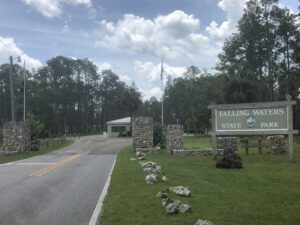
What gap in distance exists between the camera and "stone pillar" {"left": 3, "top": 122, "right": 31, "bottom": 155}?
35.7m

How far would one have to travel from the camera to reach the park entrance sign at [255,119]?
21.7m

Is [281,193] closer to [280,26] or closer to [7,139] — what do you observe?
[7,139]

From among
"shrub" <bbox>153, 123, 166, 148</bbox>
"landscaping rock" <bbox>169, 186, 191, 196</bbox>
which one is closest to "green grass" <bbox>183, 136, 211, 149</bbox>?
"shrub" <bbox>153, 123, 166, 148</bbox>

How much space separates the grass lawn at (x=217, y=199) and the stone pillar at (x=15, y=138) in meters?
22.1

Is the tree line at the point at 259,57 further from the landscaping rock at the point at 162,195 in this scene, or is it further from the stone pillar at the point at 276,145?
the landscaping rock at the point at 162,195

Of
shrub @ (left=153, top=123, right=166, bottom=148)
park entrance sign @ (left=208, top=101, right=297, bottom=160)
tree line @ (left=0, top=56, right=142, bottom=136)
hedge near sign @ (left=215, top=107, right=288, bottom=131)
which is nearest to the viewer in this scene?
park entrance sign @ (left=208, top=101, right=297, bottom=160)

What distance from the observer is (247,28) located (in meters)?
63.2

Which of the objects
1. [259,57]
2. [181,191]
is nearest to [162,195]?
[181,191]

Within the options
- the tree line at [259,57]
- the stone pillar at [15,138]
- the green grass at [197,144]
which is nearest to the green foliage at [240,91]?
the tree line at [259,57]

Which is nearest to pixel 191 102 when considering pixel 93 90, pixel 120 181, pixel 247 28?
pixel 247 28

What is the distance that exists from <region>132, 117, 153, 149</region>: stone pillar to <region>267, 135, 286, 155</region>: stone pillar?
9.47 meters

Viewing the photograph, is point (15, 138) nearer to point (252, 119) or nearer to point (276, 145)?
point (276, 145)

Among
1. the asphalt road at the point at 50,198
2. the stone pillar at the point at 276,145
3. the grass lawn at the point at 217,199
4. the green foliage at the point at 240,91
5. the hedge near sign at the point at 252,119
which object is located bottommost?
the asphalt road at the point at 50,198

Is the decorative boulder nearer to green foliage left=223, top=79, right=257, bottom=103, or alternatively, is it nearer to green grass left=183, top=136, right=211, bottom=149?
green grass left=183, top=136, right=211, bottom=149
